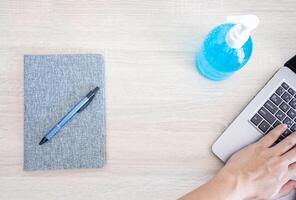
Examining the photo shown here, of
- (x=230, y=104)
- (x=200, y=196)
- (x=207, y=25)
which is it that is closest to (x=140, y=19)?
(x=207, y=25)

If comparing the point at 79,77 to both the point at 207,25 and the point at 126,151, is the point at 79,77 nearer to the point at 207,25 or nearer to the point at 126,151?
the point at 126,151

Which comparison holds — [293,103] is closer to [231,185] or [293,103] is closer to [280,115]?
[280,115]

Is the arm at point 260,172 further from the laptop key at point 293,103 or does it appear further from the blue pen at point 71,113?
the blue pen at point 71,113

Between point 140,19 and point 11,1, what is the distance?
0.77 ft

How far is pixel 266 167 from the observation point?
2.18 feet

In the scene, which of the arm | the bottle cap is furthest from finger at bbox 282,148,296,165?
the bottle cap

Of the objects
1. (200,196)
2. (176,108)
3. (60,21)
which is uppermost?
(60,21)

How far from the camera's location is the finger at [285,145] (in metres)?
0.64

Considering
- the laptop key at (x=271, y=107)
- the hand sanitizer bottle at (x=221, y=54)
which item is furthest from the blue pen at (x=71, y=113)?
the laptop key at (x=271, y=107)

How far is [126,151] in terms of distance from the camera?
2.09 feet

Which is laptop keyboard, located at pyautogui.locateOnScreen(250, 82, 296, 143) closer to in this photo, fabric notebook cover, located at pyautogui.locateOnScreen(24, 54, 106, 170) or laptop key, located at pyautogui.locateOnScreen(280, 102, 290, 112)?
laptop key, located at pyautogui.locateOnScreen(280, 102, 290, 112)

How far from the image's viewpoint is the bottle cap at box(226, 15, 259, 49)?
542 millimetres

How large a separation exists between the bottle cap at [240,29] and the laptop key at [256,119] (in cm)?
14

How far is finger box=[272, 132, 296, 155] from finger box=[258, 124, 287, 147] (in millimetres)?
17
